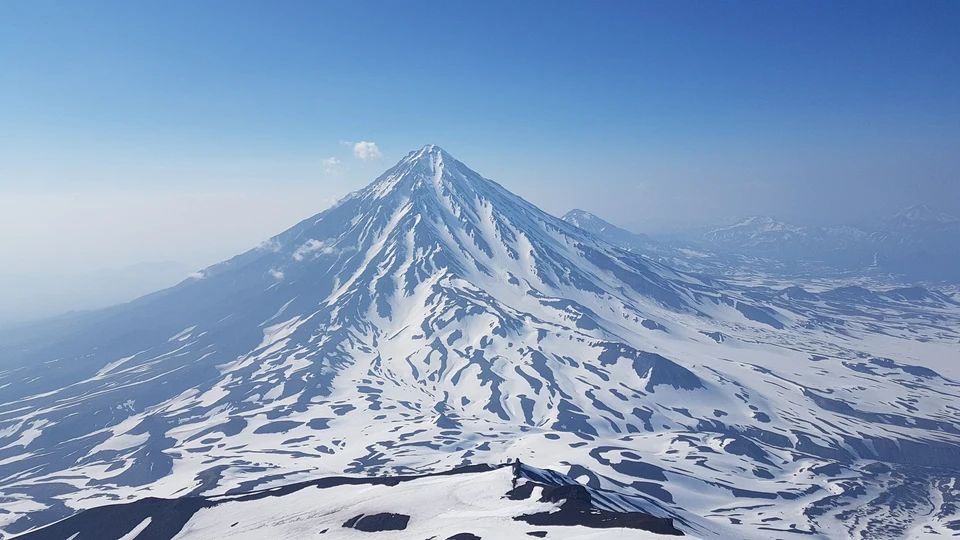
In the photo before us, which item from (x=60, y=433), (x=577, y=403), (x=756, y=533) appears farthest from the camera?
(x=577, y=403)

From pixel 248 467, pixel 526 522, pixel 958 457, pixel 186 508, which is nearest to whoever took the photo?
pixel 526 522

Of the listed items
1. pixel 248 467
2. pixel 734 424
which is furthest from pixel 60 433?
pixel 734 424

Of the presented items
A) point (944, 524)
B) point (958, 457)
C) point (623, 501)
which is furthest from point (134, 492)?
point (958, 457)

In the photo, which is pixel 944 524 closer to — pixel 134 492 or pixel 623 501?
pixel 623 501

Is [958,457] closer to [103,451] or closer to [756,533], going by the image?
[756,533]

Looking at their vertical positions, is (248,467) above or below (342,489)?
below

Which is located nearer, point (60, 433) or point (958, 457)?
point (958, 457)

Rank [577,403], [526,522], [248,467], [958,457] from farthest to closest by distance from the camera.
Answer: [577,403] → [958,457] → [248,467] → [526,522]

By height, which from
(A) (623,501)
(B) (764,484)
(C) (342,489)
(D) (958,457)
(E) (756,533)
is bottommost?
(D) (958,457)

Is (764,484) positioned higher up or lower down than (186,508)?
lower down
